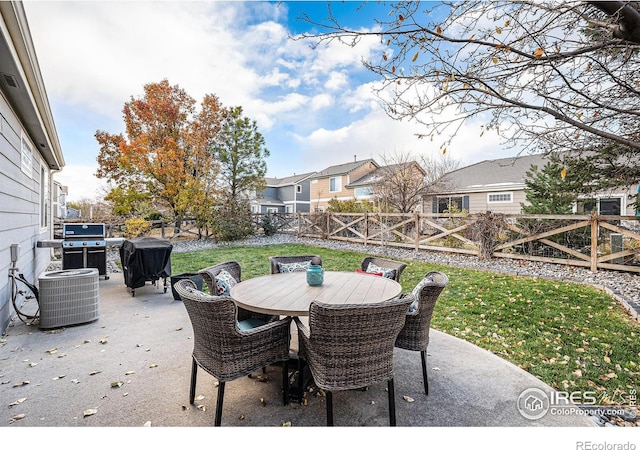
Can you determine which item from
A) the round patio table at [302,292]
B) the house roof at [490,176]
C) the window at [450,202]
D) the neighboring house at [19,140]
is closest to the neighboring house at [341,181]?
the window at [450,202]

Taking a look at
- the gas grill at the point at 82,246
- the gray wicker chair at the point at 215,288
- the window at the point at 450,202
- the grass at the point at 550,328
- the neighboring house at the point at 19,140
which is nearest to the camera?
the grass at the point at 550,328

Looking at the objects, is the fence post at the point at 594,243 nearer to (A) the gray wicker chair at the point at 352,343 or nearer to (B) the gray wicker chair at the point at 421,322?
(B) the gray wicker chair at the point at 421,322

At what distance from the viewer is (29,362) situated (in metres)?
2.85

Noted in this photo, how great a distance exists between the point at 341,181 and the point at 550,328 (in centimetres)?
1912

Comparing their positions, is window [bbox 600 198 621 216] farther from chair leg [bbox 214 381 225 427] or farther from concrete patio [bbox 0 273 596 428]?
chair leg [bbox 214 381 225 427]

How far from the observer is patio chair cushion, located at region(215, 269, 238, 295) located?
2.96 metres

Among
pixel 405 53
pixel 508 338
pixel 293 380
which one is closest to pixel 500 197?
pixel 508 338

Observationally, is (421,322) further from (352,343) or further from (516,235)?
(516,235)

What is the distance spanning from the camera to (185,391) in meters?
2.38

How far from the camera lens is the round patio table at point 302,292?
7.37 feet

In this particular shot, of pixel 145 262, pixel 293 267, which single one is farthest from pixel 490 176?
pixel 145 262

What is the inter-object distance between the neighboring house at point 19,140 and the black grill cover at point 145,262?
4.51ft

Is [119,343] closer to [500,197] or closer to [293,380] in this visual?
[293,380]
